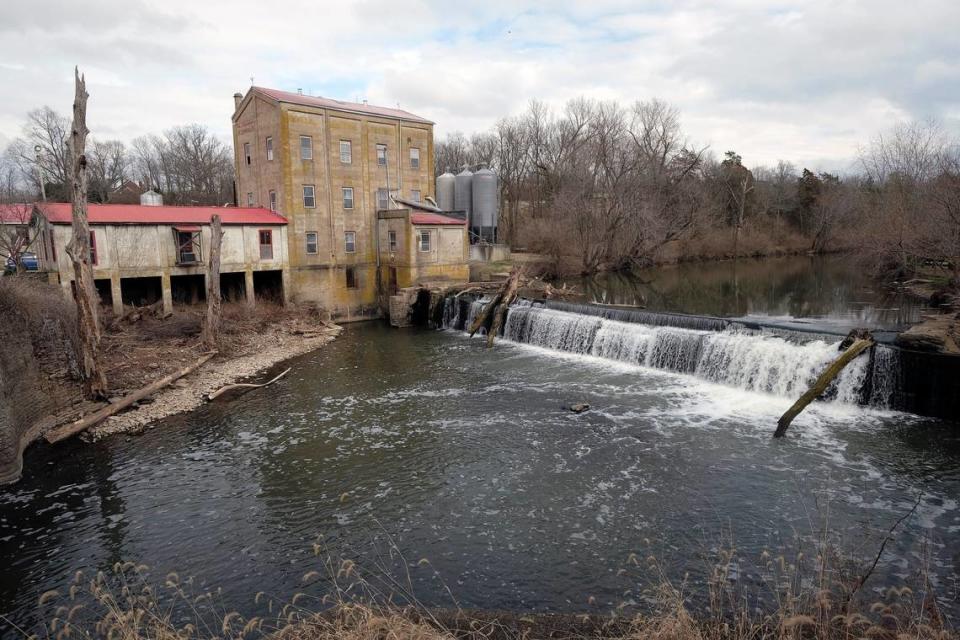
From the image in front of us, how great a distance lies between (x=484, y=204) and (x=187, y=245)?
2298 centimetres

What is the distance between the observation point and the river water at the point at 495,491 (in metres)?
8.90

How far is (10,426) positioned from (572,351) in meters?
Answer: 17.0

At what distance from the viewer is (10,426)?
40.2ft

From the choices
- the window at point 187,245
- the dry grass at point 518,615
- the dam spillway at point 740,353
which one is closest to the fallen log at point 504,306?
the dam spillway at point 740,353

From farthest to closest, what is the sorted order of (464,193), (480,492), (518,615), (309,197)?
(464,193) < (309,197) < (480,492) < (518,615)

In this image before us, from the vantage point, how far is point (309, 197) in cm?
2903

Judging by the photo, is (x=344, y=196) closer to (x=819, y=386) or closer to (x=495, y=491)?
(x=495, y=491)

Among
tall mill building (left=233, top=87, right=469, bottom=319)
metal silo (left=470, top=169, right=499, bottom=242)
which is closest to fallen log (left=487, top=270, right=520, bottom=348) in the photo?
tall mill building (left=233, top=87, right=469, bottom=319)

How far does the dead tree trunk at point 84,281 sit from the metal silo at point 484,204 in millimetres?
30246

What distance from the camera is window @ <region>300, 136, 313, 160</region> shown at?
28453 millimetres

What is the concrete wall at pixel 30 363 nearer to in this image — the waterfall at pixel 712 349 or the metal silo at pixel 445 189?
the waterfall at pixel 712 349

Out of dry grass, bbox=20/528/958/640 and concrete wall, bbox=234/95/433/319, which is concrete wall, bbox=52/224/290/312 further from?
dry grass, bbox=20/528/958/640

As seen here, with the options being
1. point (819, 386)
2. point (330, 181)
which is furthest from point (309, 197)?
point (819, 386)

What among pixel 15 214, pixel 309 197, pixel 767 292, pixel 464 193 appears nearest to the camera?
pixel 309 197
